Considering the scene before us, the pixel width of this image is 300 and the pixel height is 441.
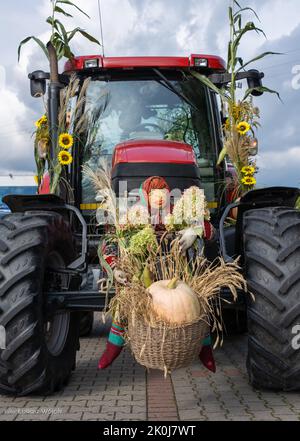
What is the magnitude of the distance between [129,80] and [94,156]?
0.82 meters

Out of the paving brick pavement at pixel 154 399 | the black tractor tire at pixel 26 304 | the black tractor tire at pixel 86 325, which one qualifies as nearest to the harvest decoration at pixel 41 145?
the black tractor tire at pixel 86 325

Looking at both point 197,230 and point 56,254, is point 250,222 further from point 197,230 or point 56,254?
point 56,254

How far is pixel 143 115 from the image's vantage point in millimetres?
6418

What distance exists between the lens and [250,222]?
15.6ft

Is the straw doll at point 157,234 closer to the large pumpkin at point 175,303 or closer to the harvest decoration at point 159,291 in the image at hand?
the harvest decoration at point 159,291

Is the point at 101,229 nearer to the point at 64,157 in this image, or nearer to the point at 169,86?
the point at 64,157

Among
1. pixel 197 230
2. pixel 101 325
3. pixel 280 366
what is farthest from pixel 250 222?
pixel 101 325

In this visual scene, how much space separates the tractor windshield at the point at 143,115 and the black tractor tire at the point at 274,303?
213 cm

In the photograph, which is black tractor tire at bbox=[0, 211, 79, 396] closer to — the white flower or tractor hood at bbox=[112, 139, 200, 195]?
the white flower

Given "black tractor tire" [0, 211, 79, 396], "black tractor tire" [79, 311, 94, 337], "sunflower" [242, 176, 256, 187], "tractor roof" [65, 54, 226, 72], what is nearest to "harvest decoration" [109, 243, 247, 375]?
"black tractor tire" [0, 211, 79, 396]

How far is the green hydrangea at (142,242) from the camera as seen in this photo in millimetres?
4230

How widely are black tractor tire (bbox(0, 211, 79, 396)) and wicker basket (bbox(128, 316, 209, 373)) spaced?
2.82 feet

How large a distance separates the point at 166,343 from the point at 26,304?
1129 mm

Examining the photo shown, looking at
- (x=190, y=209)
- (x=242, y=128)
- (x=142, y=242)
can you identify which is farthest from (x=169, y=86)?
(x=142, y=242)
